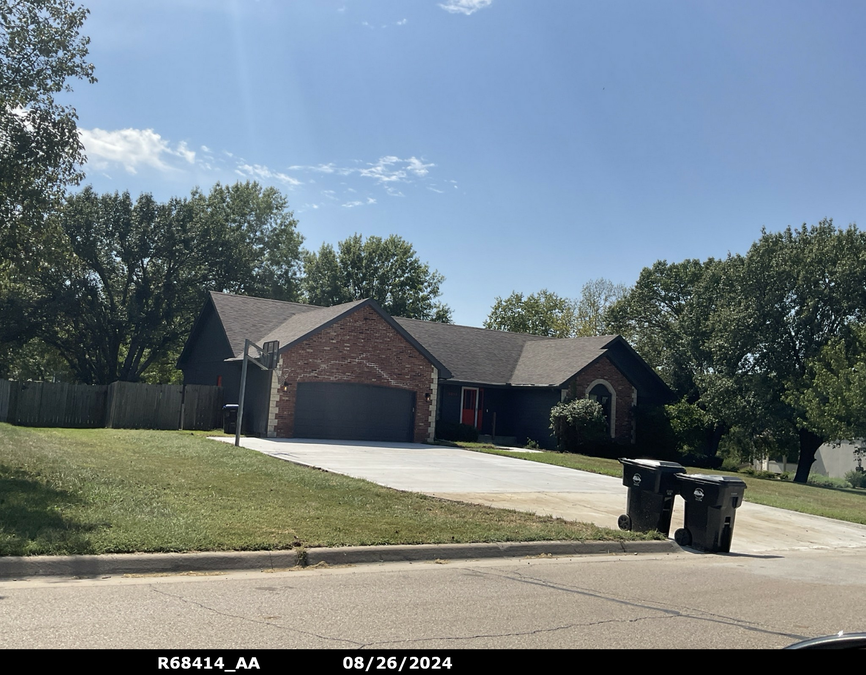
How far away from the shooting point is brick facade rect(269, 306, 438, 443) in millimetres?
27719

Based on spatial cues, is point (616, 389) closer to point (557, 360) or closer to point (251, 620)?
point (557, 360)

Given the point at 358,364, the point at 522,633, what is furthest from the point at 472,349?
the point at 522,633

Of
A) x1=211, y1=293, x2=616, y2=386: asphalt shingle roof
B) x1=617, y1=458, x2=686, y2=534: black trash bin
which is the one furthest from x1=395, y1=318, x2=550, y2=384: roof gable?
x1=617, y1=458, x2=686, y2=534: black trash bin

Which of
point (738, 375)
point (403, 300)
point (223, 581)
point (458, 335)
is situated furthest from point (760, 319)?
point (223, 581)

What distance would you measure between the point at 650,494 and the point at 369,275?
161ft

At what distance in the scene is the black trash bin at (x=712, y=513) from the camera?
10977 mm

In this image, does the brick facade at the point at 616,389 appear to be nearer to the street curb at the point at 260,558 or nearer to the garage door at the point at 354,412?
the garage door at the point at 354,412

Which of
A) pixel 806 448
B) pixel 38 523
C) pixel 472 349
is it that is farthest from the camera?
pixel 472 349

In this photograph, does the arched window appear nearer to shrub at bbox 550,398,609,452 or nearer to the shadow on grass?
shrub at bbox 550,398,609,452

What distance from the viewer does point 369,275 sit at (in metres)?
59.5

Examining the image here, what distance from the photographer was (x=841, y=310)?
3459 cm

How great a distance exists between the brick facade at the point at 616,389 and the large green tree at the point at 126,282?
25.6m
